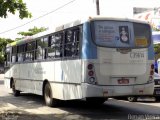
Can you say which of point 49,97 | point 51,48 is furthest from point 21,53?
point 49,97

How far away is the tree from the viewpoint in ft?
43.8

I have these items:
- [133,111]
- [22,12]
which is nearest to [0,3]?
[22,12]

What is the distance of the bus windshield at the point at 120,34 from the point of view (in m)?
11.6

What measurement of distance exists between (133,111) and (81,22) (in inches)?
145

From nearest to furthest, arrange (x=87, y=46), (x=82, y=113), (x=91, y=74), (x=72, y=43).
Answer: (x=91, y=74)
(x=87, y=46)
(x=72, y=43)
(x=82, y=113)

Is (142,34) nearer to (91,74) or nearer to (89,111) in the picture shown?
(91,74)

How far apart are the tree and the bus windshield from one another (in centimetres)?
350

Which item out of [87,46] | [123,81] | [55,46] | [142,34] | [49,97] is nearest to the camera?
[87,46]

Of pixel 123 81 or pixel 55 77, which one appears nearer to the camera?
pixel 123 81

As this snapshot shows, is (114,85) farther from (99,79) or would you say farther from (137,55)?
(137,55)

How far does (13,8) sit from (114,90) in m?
→ 4.97

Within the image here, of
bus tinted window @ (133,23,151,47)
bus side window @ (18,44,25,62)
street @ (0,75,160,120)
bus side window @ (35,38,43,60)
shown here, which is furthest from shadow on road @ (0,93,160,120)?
bus side window @ (18,44,25,62)

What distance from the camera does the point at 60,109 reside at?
13.8 metres

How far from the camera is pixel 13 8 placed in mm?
13703
